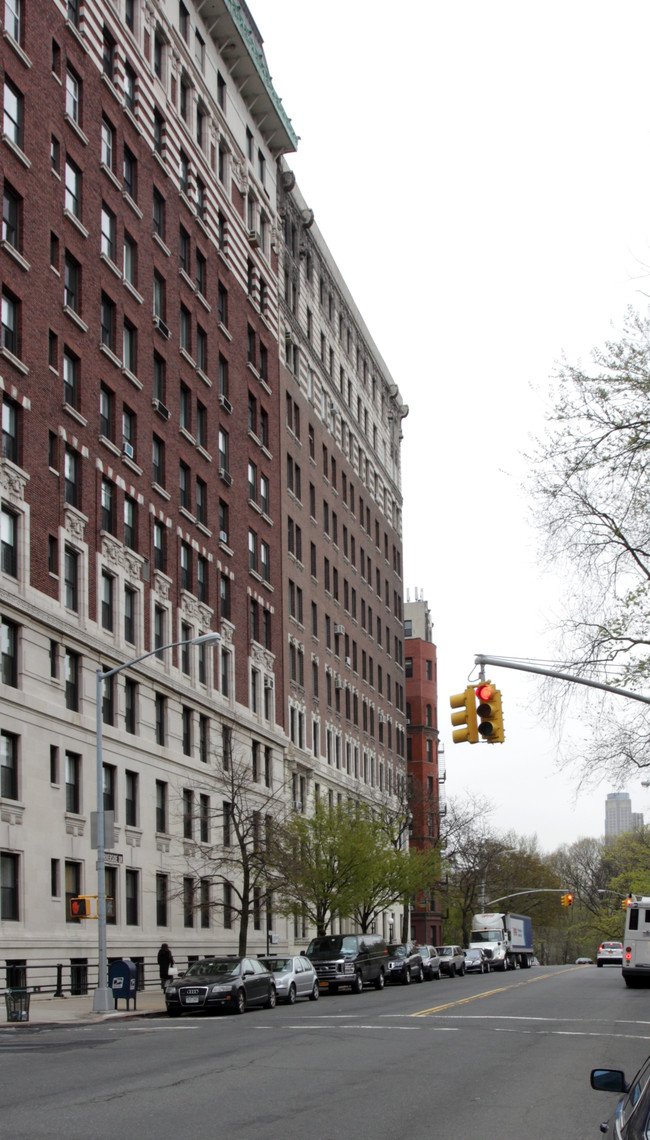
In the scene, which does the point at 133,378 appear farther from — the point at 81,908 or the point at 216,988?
the point at 216,988

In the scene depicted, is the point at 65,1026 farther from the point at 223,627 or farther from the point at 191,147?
the point at 191,147

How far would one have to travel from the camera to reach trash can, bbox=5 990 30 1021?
28297 millimetres

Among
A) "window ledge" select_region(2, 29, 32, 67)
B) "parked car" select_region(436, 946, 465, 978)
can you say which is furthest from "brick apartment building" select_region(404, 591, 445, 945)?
"window ledge" select_region(2, 29, 32, 67)

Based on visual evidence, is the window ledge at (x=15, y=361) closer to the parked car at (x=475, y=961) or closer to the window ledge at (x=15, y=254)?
the window ledge at (x=15, y=254)

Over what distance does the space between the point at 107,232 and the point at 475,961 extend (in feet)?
136

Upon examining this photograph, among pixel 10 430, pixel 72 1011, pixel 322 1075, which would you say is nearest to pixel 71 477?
pixel 10 430

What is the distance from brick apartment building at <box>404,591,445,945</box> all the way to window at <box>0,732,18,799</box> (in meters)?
55.4

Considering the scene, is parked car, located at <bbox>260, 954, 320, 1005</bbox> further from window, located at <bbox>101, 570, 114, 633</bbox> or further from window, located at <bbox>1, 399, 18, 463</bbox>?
window, located at <bbox>1, 399, 18, 463</bbox>

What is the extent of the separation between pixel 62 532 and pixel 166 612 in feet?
29.4

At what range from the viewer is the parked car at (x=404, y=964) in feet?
162

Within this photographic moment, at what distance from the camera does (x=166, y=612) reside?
47.1 metres

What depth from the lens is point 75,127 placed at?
42.1 m

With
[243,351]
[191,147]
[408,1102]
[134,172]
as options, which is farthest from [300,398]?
[408,1102]

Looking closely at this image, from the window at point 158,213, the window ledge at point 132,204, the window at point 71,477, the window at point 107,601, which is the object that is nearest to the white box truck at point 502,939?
the window at point 107,601
